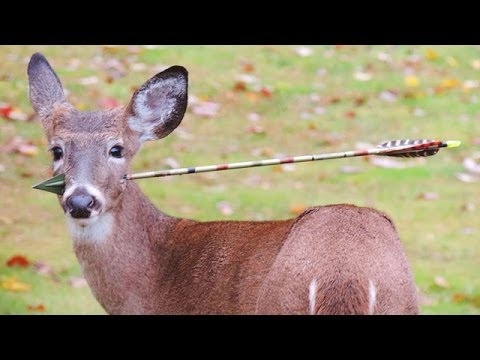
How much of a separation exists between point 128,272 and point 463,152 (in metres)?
5.93

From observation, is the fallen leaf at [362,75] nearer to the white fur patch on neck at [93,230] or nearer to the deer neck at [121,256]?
the deer neck at [121,256]

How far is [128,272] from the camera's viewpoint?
5.35m

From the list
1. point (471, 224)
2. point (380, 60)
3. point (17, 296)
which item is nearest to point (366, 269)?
point (17, 296)

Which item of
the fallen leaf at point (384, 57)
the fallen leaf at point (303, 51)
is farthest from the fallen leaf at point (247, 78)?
the fallen leaf at point (384, 57)

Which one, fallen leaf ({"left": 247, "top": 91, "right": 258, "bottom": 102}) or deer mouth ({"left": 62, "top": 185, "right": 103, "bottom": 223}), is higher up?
deer mouth ({"left": 62, "top": 185, "right": 103, "bottom": 223})

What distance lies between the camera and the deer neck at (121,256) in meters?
5.25

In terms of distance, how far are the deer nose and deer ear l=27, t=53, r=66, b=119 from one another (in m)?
0.79

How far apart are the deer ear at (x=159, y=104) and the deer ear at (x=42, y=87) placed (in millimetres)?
414

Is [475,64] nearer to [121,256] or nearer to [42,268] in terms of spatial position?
[42,268]

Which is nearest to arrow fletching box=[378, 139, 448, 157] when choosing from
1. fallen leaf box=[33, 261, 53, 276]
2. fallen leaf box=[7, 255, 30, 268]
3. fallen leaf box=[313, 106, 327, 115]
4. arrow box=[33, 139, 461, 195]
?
arrow box=[33, 139, 461, 195]

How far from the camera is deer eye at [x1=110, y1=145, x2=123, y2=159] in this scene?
5.20 meters

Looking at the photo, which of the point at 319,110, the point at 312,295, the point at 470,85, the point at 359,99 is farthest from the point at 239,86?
the point at 312,295

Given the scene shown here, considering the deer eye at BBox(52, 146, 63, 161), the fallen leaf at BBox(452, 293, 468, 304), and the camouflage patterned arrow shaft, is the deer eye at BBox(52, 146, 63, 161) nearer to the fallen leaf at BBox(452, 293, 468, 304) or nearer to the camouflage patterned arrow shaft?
the camouflage patterned arrow shaft

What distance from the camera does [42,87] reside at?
18.5 ft
